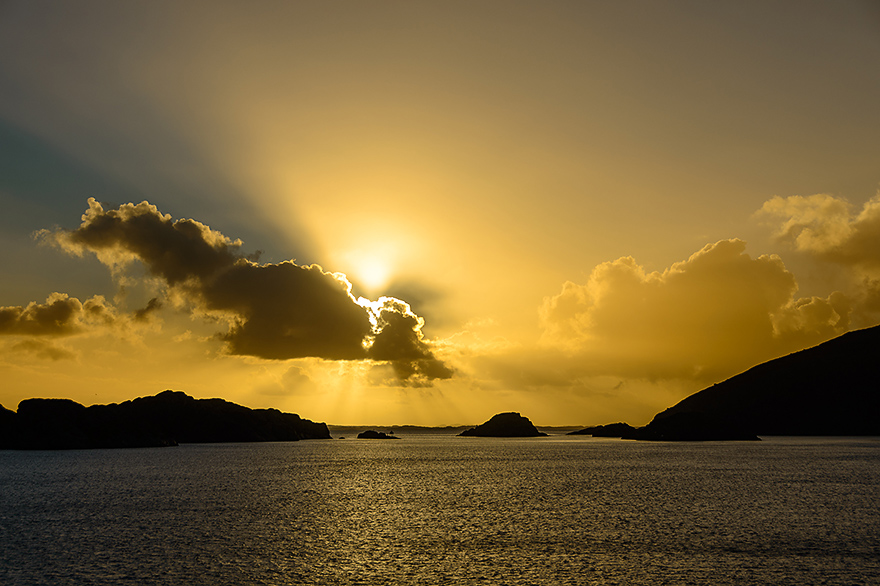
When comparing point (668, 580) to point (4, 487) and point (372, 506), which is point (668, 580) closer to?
point (372, 506)

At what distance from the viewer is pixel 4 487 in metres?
66.2

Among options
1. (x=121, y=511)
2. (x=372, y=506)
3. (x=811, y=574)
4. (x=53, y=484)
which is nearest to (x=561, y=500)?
(x=372, y=506)

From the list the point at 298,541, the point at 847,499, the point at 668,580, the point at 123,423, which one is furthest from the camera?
the point at 123,423

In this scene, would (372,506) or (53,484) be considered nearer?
(372,506)

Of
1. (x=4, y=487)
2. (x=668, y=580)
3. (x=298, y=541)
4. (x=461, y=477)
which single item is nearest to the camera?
(x=668, y=580)

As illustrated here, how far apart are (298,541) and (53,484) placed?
5239 cm

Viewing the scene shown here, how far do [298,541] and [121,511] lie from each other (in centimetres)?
2153

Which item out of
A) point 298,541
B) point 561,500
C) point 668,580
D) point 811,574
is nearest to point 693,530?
point 811,574

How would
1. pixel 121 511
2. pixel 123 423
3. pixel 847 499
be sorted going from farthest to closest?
pixel 123 423 → pixel 847 499 → pixel 121 511

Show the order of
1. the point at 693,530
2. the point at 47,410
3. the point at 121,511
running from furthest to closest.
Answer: the point at 47,410 → the point at 121,511 → the point at 693,530

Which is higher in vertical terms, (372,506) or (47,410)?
(47,410)

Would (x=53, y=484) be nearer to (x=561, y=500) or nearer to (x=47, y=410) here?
(x=561, y=500)

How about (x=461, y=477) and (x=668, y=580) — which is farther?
(x=461, y=477)

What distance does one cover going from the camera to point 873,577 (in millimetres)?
24531
